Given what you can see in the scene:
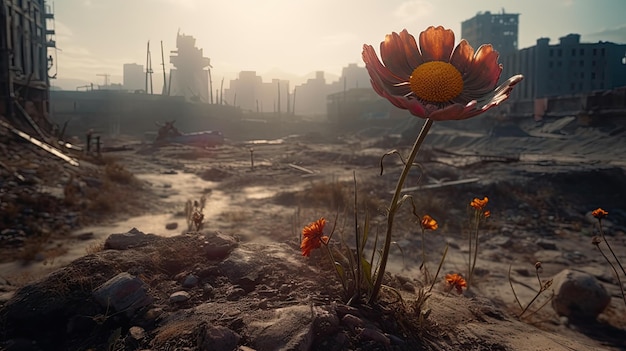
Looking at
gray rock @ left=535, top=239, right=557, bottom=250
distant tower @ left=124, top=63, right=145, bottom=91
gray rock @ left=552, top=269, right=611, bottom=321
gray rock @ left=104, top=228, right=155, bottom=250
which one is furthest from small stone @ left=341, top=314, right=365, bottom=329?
distant tower @ left=124, top=63, right=145, bottom=91

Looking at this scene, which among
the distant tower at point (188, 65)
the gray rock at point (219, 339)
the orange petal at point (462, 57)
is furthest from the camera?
the distant tower at point (188, 65)

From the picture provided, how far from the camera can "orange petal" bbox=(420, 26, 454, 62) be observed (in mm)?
1488

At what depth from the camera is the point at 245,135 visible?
158 ft

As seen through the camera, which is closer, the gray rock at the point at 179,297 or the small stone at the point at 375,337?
the small stone at the point at 375,337

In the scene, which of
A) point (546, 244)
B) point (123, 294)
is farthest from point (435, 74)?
point (546, 244)

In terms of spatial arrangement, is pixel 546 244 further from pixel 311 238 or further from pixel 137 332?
pixel 137 332

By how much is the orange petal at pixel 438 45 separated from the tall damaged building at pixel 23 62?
17667 mm

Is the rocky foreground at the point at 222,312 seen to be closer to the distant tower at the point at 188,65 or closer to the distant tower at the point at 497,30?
the distant tower at the point at 497,30

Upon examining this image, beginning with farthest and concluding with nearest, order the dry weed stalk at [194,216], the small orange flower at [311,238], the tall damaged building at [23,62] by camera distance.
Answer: the tall damaged building at [23,62]
the dry weed stalk at [194,216]
the small orange flower at [311,238]

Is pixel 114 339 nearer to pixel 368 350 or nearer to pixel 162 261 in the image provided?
pixel 162 261

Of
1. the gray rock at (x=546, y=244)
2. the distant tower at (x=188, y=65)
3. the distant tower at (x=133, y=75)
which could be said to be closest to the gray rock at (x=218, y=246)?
the gray rock at (x=546, y=244)

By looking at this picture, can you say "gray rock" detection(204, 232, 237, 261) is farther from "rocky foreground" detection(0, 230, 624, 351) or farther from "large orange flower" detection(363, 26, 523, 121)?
"large orange flower" detection(363, 26, 523, 121)

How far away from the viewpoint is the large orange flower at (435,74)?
1.23 meters

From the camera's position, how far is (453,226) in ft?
26.2
